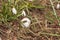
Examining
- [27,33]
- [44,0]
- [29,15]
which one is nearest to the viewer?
[27,33]

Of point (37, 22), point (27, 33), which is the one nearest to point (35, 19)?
point (37, 22)

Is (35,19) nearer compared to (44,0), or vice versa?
(35,19)

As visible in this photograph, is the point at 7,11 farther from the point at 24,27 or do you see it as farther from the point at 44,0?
the point at 44,0

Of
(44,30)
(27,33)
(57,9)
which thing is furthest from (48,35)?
(57,9)

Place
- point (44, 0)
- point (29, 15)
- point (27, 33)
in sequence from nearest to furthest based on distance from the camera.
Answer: point (27, 33) → point (29, 15) → point (44, 0)

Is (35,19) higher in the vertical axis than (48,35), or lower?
higher

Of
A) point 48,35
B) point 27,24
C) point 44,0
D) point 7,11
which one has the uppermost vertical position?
point 44,0
